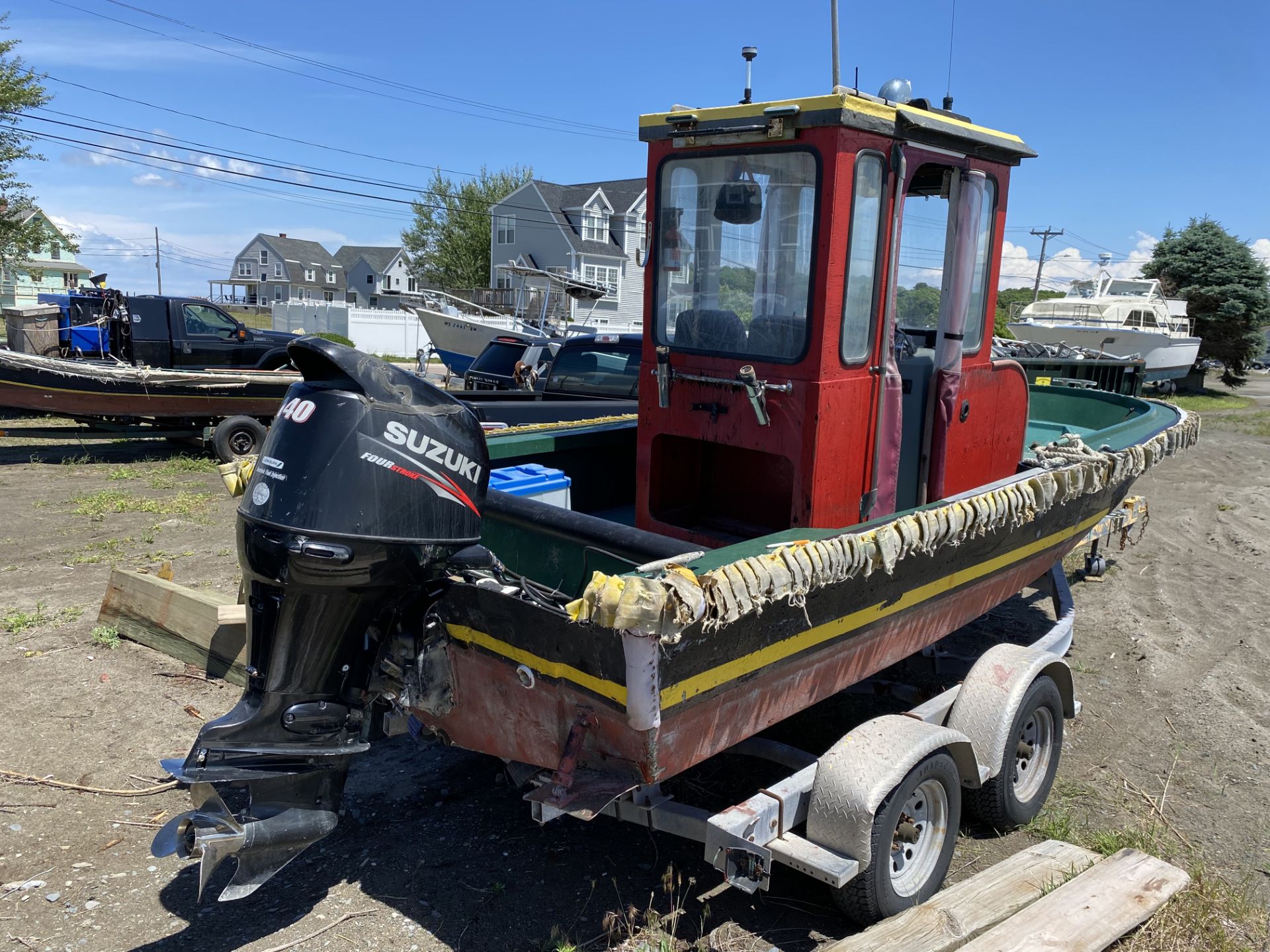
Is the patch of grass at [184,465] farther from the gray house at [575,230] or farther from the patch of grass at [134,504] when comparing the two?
the gray house at [575,230]

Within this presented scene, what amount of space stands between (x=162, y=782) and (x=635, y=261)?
120 inches

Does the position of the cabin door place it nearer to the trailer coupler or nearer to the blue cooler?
the blue cooler

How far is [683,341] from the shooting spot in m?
3.99

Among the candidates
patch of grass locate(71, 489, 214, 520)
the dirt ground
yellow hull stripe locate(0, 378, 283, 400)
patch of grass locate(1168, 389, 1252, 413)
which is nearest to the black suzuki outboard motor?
the dirt ground

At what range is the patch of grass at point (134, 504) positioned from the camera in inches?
327

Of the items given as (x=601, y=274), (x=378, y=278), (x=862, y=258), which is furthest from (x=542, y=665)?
(x=378, y=278)

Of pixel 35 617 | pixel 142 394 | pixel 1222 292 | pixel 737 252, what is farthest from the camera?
pixel 1222 292

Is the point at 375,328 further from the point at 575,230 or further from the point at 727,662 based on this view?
the point at 727,662

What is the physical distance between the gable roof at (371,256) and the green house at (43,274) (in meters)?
17.8

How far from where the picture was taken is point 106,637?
16.9 ft

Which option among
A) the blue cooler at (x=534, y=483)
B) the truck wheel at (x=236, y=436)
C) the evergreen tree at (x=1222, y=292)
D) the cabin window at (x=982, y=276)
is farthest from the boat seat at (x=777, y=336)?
the evergreen tree at (x=1222, y=292)

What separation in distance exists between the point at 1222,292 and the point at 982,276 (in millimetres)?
27495

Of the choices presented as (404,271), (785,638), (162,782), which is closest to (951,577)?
(785,638)

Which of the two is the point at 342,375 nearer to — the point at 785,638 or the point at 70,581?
the point at 785,638
